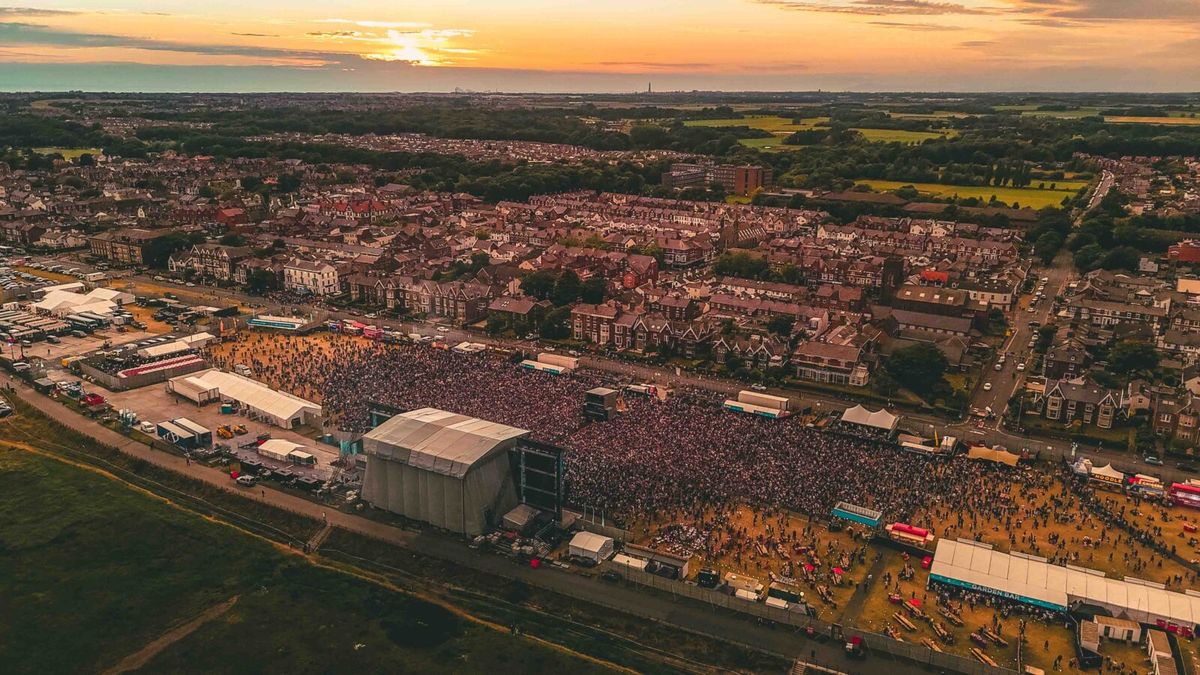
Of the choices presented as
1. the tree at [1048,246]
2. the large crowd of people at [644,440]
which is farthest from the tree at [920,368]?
the tree at [1048,246]

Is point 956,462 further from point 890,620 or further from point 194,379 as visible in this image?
point 194,379

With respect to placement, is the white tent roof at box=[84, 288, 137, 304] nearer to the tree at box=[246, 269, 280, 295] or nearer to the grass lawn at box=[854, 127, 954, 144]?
the tree at box=[246, 269, 280, 295]

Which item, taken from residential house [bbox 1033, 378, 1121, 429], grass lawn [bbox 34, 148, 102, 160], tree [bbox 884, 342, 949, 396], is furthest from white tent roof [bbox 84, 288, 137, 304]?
grass lawn [bbox 34, 148, 102, 160]

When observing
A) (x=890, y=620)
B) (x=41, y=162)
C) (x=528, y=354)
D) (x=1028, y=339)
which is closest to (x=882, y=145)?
(x=1028, y=339)

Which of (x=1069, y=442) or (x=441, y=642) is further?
(x=1069, y=442)

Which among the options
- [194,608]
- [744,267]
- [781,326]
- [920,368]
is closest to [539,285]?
[744,267]

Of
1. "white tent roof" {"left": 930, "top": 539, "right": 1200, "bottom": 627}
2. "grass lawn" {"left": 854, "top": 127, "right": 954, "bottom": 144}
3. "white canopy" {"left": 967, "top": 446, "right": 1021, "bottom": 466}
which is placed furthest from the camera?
"grass lawn" {"left": 854, "top": 127, "right": 954, "bottom": 144}

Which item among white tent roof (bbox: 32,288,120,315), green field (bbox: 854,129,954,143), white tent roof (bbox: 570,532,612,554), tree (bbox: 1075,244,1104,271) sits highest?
green field (bbox: 854,129,954,143)

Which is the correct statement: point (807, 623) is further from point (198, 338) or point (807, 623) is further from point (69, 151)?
point (69, 151)
